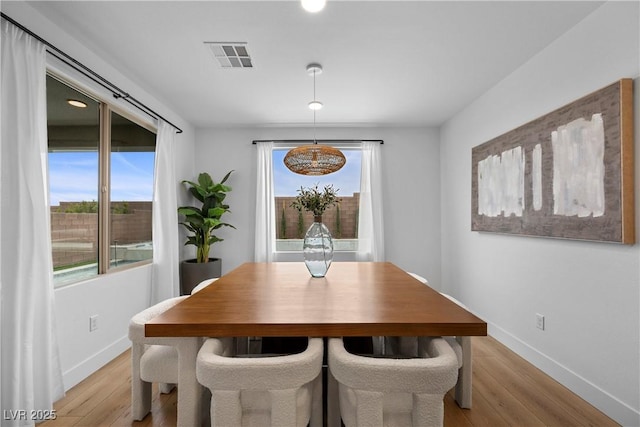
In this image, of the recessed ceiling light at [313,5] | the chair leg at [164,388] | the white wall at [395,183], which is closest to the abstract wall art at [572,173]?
the white wall at [395,183]

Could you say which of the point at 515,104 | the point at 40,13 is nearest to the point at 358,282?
the point at 515,104

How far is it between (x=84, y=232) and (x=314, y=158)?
1968 millimetres

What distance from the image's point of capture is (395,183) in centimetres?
476

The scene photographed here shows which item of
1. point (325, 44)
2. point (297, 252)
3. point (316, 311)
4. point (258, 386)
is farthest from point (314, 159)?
point (297, 252)

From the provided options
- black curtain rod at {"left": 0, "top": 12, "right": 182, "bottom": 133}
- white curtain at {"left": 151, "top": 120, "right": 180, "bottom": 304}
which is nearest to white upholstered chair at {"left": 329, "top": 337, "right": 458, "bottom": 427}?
black curtain rod at {"left": 0, "top": 12, "right": 182, "bottom": 133}

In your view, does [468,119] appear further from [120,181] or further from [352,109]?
[120,181]

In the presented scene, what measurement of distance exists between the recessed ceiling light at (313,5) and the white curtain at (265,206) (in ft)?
9.15

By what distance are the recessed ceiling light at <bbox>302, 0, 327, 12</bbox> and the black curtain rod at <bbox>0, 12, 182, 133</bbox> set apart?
1.59 m

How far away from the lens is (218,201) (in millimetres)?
4316

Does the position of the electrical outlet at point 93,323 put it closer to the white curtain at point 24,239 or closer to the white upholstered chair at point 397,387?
the white curtain at point 24,239

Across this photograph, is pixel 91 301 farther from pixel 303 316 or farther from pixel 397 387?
pixel 397 387

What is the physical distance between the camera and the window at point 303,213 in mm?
4816

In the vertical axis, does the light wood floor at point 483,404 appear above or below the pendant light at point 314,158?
below

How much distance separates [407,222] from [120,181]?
146 inches
